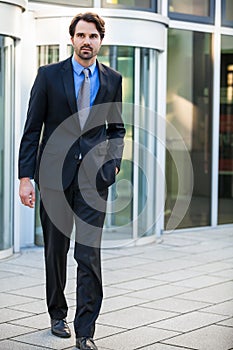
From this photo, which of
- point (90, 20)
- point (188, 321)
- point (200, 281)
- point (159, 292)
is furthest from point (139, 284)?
point (90, 20)

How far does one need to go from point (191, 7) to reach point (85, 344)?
23.6ft

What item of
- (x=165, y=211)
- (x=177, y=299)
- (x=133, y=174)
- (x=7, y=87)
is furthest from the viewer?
(x=165, y=211)

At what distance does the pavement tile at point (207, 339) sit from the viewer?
17.8ft

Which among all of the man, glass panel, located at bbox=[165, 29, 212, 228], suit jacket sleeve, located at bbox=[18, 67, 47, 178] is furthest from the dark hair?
glass panel, located at bbox=[165, 29, 212, 228]

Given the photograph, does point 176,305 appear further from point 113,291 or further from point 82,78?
point 82,78

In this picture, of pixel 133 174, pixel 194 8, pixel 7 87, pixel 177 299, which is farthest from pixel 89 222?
pixel 194 8

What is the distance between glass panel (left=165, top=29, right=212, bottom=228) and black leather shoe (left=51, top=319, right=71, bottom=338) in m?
5.60

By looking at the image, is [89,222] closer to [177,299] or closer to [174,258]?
[177,299]

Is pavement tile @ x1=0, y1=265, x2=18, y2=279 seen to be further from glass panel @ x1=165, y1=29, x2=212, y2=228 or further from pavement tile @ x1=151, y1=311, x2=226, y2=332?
glass panel @ x1=165, y1=29, x2=212, y2=228

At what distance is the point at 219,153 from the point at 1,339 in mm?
A: 7043

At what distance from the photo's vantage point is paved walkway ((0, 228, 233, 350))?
5609 mm

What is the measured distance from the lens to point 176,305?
6.81 m

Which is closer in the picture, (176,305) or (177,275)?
(176,305)

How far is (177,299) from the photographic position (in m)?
7.06
